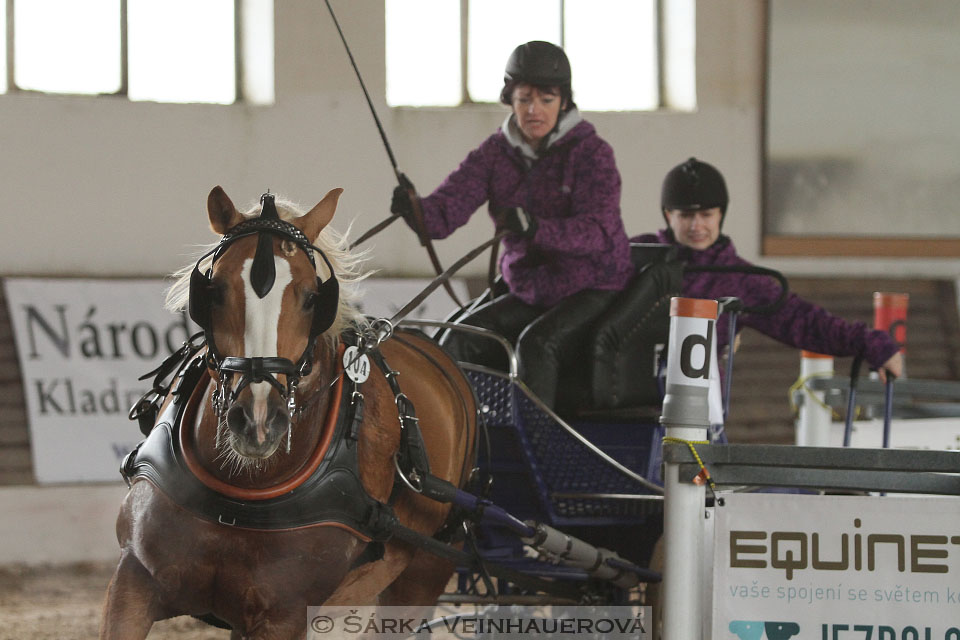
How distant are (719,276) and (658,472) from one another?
0.78 metres

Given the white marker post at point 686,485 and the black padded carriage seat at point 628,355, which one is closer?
the white marker post at point 686,485

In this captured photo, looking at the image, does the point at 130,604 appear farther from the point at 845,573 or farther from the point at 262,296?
the point at 845,573

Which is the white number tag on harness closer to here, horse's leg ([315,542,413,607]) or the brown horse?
the brown horse

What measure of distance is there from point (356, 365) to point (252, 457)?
0.42 metres

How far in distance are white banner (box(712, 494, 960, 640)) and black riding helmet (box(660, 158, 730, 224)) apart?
1731 millimetres

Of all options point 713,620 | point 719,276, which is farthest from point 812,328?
point 713,620

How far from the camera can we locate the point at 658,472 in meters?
3.09

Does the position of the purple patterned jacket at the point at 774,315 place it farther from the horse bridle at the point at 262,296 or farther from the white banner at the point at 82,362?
the white banner at the point at 82,362

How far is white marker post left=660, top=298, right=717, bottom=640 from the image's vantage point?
2109mm

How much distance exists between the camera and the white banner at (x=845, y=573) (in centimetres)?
205

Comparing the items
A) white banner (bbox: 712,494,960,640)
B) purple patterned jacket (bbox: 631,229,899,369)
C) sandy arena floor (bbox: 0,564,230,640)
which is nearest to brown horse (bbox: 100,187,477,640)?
white banner (bbox: 712,494,960,640)

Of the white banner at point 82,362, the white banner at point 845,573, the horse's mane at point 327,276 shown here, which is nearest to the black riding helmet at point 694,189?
the horse's mane at point 327,276

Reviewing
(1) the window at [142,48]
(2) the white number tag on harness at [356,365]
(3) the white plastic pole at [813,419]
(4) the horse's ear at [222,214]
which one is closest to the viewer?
(4) the horse's ear at [222,214]

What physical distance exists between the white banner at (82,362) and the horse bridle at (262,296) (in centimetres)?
397
